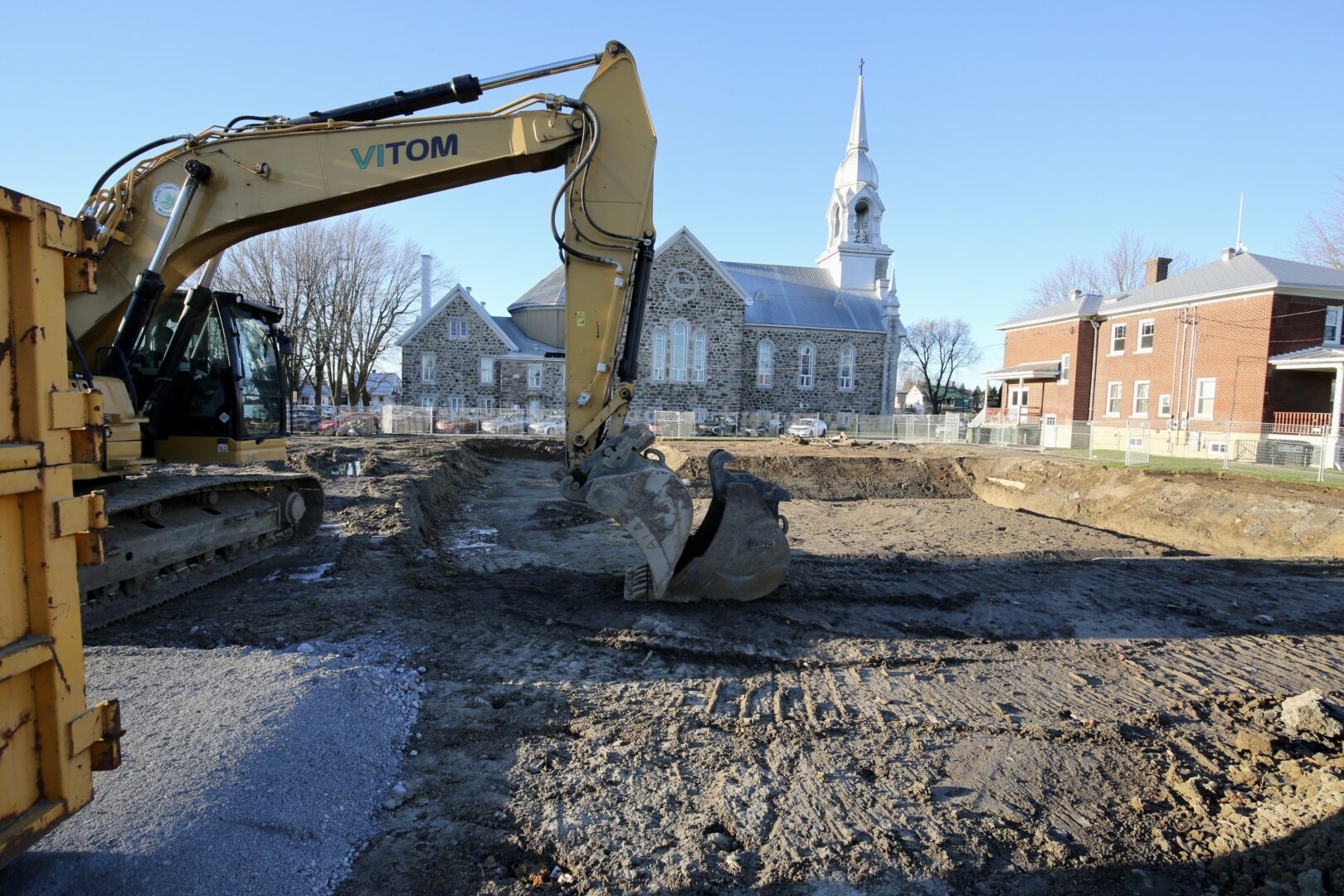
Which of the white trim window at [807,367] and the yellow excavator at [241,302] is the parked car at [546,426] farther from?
the yellow excavator at [241,302]

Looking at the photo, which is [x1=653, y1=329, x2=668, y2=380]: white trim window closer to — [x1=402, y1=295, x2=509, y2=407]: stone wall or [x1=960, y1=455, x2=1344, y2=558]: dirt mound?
[x1=402, y1=295, x2=509, y2=407]: stone wall

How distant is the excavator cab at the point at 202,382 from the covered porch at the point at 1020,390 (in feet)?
99.0

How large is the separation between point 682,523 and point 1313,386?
27109 millimetres

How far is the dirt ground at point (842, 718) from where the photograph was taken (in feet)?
9.46

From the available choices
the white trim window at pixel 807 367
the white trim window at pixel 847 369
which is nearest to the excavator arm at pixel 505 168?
the white trim window at pixel 807 367

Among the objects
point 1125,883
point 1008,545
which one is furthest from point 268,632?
point 1008,545

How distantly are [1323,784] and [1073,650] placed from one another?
2.07 m

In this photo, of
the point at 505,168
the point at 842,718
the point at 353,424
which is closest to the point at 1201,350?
the point at 505,168

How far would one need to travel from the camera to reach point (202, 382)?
21.8ft

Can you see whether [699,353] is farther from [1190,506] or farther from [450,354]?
[1190,506]

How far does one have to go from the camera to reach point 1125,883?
284 cm

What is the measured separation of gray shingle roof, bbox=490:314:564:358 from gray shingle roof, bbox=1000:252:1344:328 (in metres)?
24.4

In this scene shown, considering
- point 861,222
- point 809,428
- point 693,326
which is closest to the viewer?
point 809,428

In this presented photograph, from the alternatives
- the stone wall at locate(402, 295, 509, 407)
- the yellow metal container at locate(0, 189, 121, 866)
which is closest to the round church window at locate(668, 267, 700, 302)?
the stone wall at locate(402, 295, 509, 407)
